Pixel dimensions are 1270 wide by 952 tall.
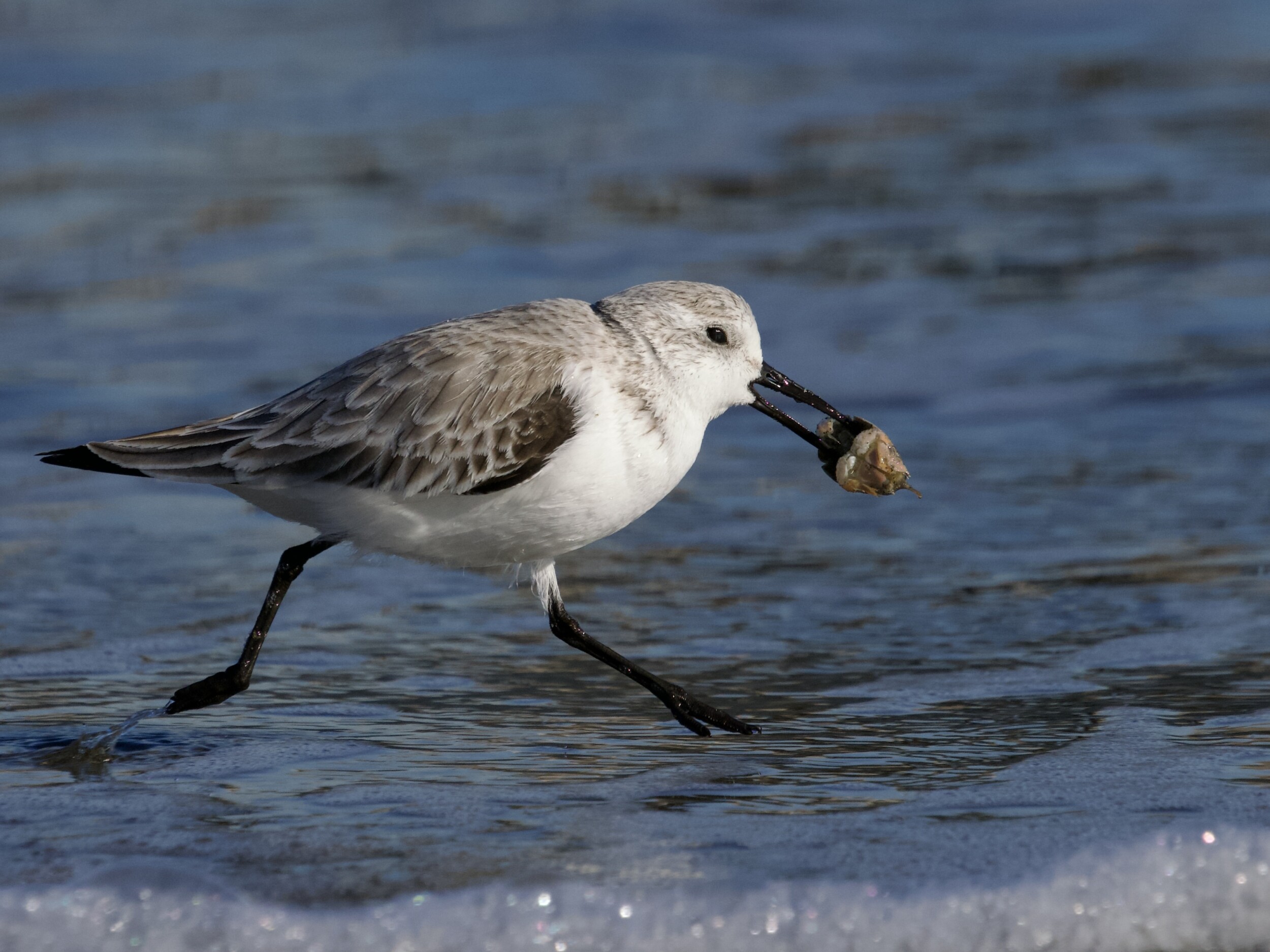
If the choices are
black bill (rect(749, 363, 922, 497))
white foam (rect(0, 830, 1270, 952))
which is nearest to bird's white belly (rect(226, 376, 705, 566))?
black bill (rect(749, 363, 922, 497))

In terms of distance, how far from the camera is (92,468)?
5824mm

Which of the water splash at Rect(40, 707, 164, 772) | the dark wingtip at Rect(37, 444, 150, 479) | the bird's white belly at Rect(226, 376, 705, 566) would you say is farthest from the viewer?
the dark wingtip at Rect(37, 444, 150, 479)

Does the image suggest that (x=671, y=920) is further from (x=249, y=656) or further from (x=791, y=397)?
(x=791, y=397)

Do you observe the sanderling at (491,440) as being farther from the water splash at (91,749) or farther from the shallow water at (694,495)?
the shallow water at (694,495)

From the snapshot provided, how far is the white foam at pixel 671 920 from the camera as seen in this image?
4.18 m

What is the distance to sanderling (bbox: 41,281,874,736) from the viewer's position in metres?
5.50

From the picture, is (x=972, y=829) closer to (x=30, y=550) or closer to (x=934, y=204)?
(x=30, y=550)

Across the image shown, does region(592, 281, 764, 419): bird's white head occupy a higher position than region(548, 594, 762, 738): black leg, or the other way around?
region(592, 281, 764, 419): bird's white head

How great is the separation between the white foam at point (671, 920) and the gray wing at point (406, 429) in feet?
5.27

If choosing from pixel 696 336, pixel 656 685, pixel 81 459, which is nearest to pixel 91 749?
pixel 81 459

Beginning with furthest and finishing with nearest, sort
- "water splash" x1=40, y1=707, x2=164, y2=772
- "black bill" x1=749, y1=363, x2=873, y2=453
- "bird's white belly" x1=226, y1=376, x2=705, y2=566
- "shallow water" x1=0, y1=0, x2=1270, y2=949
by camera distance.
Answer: "black bill" x1=749, y1=363, x2=873, y2=453 < "bird's white belly" x1=226, y1=376, x2=705, y2=566 < "water splash" x1=40, y1=707, x2=164, y2=772 < "shallow water" x1=0, y1=0, x2=1270, y2=949

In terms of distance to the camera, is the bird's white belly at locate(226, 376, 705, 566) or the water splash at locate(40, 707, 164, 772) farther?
the bird's white belly at locate(226, 376, 705, 566)

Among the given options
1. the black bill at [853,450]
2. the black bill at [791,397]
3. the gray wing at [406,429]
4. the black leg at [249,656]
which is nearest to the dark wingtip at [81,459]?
the gray wing at [406,429]

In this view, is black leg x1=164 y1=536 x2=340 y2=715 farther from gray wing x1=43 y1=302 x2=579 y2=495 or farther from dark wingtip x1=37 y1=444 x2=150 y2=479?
dark wingtip x1=37 y1=444 x2=150 y2=479
